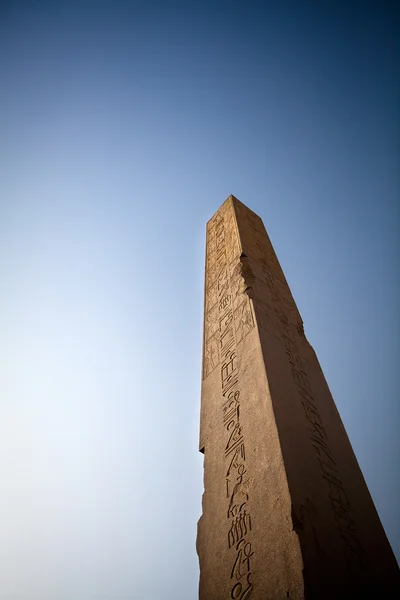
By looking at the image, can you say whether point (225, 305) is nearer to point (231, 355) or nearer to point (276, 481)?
point (231, 355)

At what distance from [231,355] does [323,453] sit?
3.53 feet

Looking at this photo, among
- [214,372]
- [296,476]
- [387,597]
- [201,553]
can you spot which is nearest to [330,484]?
[296,476]

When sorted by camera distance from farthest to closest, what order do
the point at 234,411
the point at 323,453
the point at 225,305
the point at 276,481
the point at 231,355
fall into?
the point at 225,305, the point at 231,355, the point at 234,411, the point at 323,453, the point at 276,481

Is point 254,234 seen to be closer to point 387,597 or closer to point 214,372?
point 214,372

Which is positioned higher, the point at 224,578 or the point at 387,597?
the point at 224,578

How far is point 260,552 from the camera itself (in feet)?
5.92

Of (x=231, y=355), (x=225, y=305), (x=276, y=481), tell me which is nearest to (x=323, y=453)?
(x=276, y=481)

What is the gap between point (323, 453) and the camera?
93.3 inches

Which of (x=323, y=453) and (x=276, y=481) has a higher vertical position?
(x=323, y=453)

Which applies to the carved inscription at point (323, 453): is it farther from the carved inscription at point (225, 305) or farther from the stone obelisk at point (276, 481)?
the carved inscription at point (225, 305)

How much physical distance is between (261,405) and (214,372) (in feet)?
2.94

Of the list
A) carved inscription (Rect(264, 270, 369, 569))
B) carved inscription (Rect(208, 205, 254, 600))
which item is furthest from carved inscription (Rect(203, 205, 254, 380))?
carved inscription (Rect(264, 270, 369, 569))

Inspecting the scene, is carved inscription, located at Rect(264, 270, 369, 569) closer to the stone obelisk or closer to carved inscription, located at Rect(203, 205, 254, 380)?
the stone obelisk

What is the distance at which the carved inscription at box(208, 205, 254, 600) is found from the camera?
1888mm
